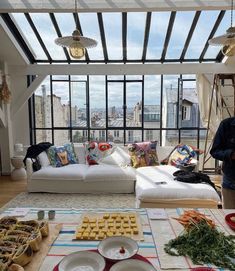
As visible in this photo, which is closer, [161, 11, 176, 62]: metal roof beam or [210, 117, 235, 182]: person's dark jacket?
[210, 117, 235, 182]: person's dark jacket

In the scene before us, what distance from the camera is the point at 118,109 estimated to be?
5.54m

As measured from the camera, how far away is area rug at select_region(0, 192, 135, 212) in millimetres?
3605

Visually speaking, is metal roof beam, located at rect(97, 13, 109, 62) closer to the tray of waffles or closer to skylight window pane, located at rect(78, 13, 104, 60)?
skylight window pane, located at rect(78, 13, 104, 60)

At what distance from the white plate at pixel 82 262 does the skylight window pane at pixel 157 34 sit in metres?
4.10

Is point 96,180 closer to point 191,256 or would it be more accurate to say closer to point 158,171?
point 158,171

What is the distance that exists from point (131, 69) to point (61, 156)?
7.65ft

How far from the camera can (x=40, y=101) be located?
568 centimetres

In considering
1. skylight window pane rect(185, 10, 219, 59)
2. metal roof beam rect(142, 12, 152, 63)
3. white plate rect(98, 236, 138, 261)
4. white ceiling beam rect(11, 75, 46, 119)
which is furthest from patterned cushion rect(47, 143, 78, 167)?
white plate rect(98, 236, 138, 261)

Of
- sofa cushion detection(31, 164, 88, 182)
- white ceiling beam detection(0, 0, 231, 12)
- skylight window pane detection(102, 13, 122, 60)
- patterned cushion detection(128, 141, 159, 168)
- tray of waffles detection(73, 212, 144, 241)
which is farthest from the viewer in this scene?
patterned cushion detection(128, 141, 159, 168)

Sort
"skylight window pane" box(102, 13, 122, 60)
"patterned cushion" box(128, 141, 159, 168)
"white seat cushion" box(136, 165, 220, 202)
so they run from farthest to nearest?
"patterned cushion" box(128, 141, 159, 168) → "skylight window pane" box(102, 13, 122, 60) → "white seat cushion" box(136, 165, 220, 202)

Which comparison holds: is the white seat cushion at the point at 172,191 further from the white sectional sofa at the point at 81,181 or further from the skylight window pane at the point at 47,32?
the skylight window pane at the point at 47,32

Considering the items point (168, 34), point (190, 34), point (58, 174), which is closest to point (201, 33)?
point (190, 34)

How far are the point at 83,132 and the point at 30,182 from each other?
193cm

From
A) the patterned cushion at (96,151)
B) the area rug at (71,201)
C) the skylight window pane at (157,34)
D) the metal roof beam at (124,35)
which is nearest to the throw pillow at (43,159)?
the area rug at (71,201)
